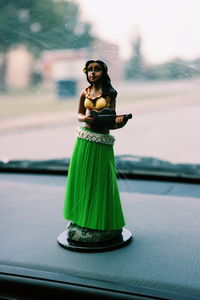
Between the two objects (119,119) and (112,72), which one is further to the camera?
(112,72)

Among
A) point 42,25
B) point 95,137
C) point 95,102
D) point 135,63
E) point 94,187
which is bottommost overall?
point 94,187

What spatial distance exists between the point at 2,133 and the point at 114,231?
1.53 m

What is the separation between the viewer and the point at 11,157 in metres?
2.52

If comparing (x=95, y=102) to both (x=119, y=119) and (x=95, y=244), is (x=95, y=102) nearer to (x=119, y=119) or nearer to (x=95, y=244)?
(x=119, y=119)

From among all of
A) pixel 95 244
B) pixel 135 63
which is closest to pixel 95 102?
pixel 95 244

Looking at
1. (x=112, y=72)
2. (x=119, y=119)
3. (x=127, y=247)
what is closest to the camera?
(x=119, y=119)

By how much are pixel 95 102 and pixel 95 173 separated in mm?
222

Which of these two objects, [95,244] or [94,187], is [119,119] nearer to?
[94,187]

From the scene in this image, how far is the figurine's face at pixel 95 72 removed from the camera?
133 cm

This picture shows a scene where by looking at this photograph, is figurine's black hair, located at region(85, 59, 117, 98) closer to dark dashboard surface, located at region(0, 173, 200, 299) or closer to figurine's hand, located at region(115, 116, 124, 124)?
figurine's hand, located at region(115, 116, 124, 124)

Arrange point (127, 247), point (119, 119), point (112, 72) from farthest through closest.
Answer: point (112, 72), point (127, 247), point (119, 119)

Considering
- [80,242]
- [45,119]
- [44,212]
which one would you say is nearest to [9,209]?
[44,212]

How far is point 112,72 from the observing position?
2.14 meters

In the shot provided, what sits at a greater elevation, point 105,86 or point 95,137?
point 105,86
